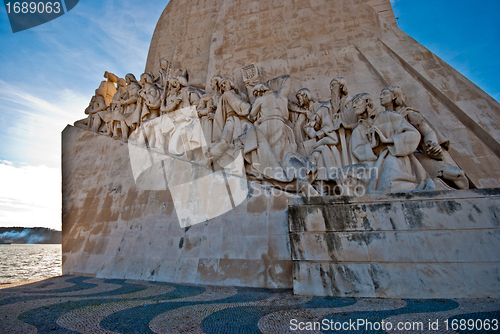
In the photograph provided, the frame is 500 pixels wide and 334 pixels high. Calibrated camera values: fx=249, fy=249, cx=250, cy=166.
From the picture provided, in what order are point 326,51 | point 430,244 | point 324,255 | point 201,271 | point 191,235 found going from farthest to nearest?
point 326,51 < point 191,235 < point 201,271 < point 324,255 < point 430,244

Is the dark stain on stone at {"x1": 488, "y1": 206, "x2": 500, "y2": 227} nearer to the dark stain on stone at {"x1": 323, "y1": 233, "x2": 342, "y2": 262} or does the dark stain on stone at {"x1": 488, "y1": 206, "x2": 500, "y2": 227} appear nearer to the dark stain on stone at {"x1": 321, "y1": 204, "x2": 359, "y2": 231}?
the dark stain on stone at {"x1": 321, "y1": 204, "x2": 359, "y2": 231}

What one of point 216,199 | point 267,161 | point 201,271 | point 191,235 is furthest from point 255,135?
point 201,271

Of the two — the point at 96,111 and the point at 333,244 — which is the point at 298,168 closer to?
the point at 333,244

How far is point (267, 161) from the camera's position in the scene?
4582mm

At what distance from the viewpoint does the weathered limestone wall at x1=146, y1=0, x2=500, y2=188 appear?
4664 mm

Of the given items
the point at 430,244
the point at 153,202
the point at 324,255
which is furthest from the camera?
the point at 153,202

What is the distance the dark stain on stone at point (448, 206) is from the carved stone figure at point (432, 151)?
60cm

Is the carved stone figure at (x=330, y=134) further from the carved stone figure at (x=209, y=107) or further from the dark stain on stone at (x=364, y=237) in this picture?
the carved stone figure at (x=209, y=107)

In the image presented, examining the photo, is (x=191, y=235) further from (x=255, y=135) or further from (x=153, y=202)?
(x=255, y=135)

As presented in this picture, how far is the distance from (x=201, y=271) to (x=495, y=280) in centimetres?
349

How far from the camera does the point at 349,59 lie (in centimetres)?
601

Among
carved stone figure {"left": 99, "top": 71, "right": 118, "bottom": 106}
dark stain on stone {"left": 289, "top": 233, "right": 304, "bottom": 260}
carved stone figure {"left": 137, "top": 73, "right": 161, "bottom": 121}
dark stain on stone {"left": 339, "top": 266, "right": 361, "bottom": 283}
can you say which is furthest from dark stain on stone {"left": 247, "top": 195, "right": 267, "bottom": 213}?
carved stone figure {"left": 99, "top": 71, "right": 118, "bottom": 106}

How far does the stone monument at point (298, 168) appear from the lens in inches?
107

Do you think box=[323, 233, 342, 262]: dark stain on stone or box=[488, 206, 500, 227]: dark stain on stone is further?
box=[323, 233, 342, 262]: dark stain on stone
